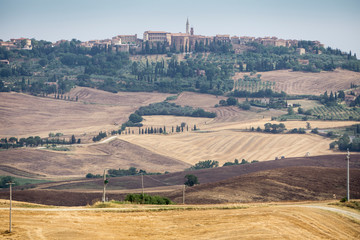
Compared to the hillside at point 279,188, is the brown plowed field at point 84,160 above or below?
below

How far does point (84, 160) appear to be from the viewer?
120688 millimetres

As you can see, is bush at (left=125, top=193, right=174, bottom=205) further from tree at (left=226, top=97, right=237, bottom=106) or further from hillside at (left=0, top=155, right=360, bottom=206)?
tree at (left=226, top=97, right=237, bottom=106)

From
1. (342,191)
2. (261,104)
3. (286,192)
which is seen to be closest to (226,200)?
(286,192)

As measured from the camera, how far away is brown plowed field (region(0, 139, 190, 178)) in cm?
11312

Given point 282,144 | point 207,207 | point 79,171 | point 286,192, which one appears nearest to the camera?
point 207,207

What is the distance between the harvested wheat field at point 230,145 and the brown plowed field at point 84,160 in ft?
14.8

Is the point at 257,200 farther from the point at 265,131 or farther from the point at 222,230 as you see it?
the point at 265,131

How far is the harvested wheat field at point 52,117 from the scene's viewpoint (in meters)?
164

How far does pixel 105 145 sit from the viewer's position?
13512 cm

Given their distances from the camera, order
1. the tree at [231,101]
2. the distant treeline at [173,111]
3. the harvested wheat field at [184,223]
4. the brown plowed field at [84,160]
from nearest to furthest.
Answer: the harvested wheat field at [184,223]
the brown plowed field at [84,160]
the distant treeline at [173,111]
the tree at [231,101]

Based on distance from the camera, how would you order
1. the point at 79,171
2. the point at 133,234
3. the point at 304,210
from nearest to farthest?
the point at 133,234, the point at 304,210, the point at 79,171

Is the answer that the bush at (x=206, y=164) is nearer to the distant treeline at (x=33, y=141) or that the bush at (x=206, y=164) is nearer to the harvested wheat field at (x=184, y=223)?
the distant treeline at (x=33, y=141)

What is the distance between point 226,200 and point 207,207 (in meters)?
14.9

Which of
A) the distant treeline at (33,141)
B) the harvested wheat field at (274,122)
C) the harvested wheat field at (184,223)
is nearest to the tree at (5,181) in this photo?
the distant treeline at (33,141)
